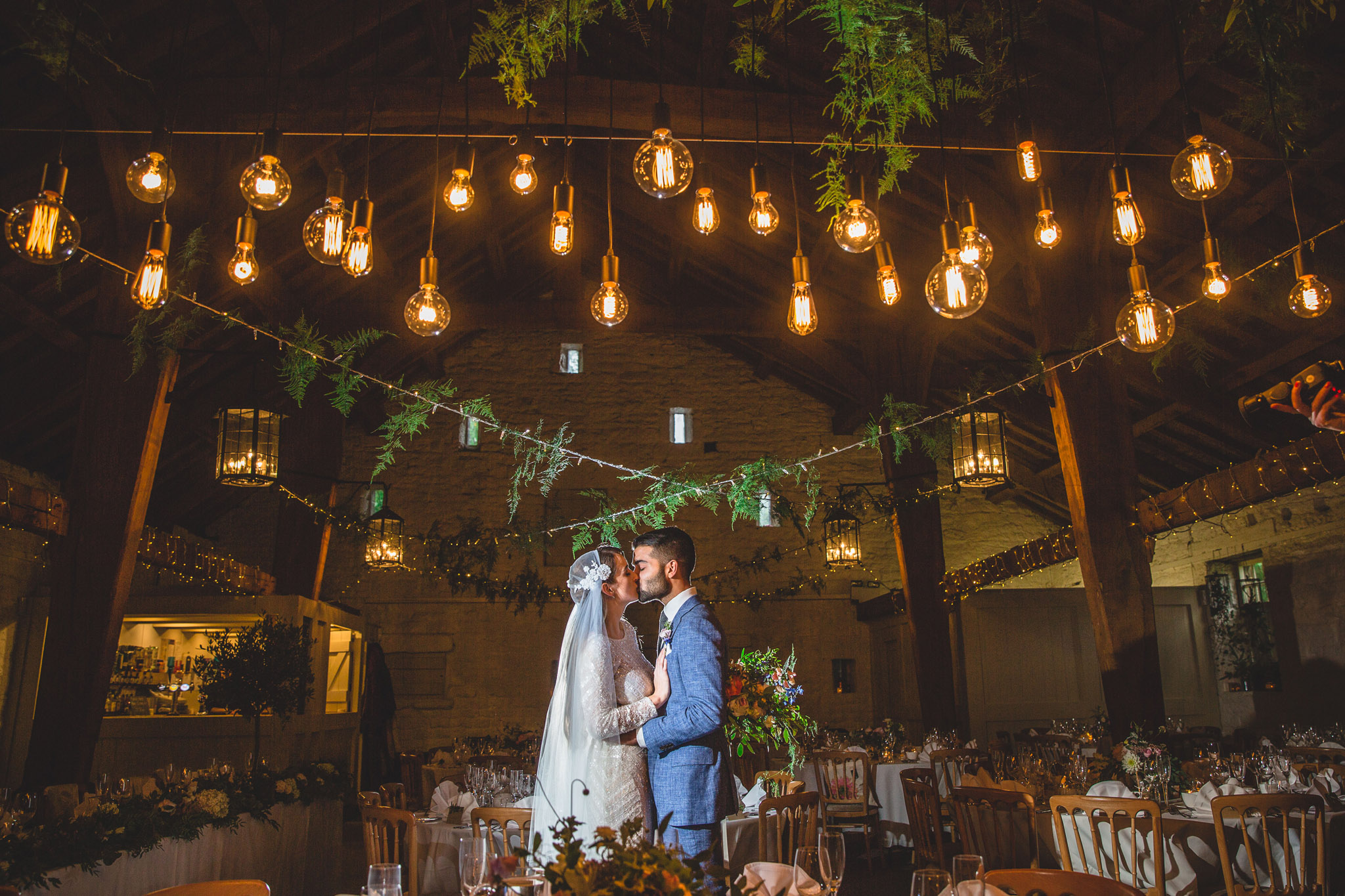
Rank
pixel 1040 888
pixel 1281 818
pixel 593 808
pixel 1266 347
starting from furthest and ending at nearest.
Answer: pixel 1266 347 < pixel 1281 818 < pixel 593 808 < pixel 1040 888

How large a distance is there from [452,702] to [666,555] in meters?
9.95

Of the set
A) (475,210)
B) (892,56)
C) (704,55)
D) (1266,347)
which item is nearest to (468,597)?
(475,210)

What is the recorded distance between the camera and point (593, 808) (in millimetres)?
2635

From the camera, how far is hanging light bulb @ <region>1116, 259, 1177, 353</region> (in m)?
3.50

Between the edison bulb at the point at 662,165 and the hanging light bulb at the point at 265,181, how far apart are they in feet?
3.75

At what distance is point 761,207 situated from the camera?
358 centimetres

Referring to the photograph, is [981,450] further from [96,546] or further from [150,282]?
[96,546]

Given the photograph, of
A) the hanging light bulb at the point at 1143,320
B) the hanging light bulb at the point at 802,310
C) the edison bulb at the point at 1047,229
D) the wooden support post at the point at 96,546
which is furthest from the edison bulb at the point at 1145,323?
the wooden support post at the point at 96,546

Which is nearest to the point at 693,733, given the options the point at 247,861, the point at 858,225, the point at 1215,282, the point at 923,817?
the point at 858,225

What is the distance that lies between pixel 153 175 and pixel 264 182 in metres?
0.37

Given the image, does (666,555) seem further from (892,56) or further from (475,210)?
(475,210)

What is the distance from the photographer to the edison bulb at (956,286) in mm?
3150

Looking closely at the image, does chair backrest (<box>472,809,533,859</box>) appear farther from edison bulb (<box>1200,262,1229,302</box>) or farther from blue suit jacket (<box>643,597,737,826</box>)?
edison bulb (<box>1200,262,1229,302</box>)

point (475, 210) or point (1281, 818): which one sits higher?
point (475, 210)
